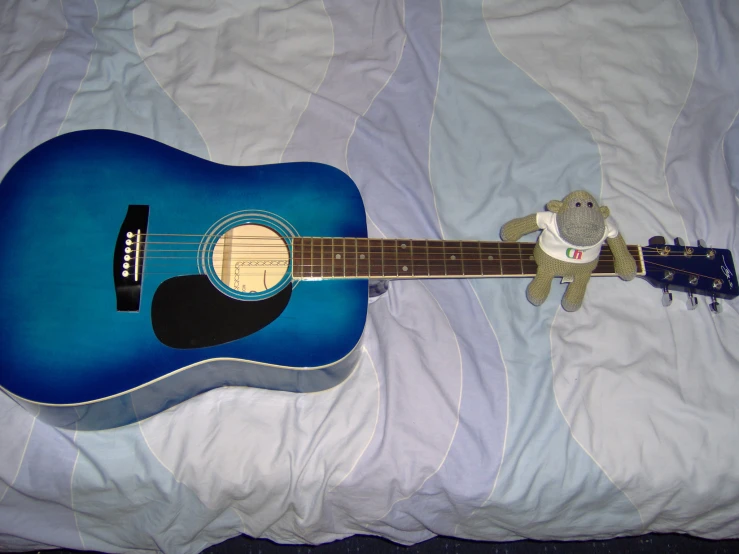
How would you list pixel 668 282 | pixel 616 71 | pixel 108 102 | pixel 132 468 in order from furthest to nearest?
pixel 616 71 < pixel 108 102 < pixel 668 282 < pixel 132 468

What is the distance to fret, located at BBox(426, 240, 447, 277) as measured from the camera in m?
1.13

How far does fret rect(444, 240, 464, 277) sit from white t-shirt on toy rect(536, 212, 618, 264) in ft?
→ 0.60

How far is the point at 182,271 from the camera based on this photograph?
1070 millimetres

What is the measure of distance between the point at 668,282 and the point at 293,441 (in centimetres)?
96

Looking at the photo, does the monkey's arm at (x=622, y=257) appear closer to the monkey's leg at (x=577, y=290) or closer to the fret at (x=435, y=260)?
the monkey's leg at (x=577, y=290)

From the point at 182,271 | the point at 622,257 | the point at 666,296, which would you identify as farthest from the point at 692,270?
the point at 182,271

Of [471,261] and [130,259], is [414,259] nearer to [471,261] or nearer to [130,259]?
[471,261]

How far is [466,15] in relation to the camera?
1404 mm

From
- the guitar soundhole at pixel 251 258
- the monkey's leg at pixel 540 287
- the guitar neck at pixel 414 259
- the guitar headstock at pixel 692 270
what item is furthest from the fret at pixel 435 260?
the guitar headstock at pixel 692 270

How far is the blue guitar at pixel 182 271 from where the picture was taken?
101cm

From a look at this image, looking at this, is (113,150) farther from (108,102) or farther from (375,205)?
(375,205)

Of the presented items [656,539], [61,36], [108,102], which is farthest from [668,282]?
[61,36]

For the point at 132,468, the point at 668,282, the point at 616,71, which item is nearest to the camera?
the point at 132,468

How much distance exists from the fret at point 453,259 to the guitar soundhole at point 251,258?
14.2 inches
